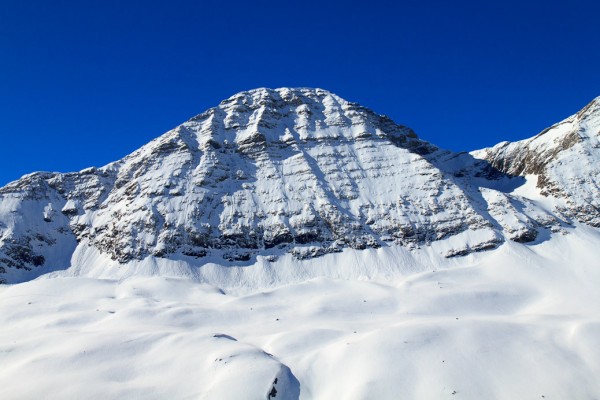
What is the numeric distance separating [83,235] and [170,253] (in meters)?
24.3

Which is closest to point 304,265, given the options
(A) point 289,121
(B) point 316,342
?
(B) point 316,342

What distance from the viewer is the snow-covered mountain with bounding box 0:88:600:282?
80062mm

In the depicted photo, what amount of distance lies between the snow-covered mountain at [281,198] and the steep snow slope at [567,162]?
0.35 metres

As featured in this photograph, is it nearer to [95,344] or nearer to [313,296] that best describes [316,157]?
[313,296]

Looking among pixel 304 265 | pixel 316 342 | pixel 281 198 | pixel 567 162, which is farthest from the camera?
pixel 567 162

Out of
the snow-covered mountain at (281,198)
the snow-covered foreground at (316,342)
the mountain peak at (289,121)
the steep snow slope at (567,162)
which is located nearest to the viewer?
the snow-covered foreground at (316,342)

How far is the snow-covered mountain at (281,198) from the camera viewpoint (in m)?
80.1

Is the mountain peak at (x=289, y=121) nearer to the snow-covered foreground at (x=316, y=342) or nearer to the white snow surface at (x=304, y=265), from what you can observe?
the white snow surface at (x=304, y=265)

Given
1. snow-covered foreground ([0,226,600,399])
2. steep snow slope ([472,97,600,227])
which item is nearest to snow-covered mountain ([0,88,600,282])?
steep snow slope ([472,97,600,227])

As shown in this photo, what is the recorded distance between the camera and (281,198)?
9131 centimetres

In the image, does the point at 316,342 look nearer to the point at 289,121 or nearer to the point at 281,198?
the point at 281,198

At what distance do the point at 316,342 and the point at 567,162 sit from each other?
81643mm

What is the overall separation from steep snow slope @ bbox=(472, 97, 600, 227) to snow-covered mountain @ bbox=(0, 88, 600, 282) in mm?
347

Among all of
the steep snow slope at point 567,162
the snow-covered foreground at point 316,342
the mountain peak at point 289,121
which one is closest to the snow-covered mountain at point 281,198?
the steep snow slope at point 567,162
